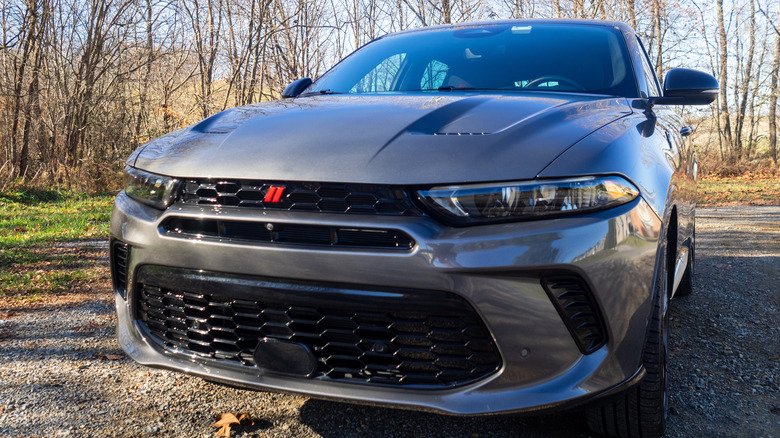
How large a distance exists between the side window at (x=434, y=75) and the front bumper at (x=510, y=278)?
1.40m

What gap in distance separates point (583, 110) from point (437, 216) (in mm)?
797

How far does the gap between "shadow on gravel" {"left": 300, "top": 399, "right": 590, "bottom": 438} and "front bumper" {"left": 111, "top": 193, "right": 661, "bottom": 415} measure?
21.2 inches

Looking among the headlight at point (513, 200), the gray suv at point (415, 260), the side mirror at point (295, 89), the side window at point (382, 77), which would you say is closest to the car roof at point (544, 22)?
the side window at point (382, 77)

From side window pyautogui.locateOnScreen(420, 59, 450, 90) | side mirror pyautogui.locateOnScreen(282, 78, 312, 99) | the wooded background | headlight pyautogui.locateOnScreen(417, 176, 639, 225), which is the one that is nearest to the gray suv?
headlight pyautogui.locateOnScreen(417, 176, 639, 225)

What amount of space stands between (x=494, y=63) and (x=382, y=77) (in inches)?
26.6

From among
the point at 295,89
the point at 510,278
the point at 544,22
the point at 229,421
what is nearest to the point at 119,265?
the point at 229,421

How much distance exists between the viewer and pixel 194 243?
5.73 ft

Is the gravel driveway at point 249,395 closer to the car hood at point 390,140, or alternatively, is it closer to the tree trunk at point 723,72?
the car hood at point 390,140

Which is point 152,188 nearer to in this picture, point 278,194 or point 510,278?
point 278,194

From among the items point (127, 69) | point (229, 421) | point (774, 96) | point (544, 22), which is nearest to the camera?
point (229, 421)

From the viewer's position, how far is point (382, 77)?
327cm

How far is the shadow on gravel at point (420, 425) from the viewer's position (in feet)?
6.97

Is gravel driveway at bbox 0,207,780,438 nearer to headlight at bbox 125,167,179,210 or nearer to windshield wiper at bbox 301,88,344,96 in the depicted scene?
headlight at bbox 125,167,179,210

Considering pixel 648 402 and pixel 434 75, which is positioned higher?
pixel 434 75
